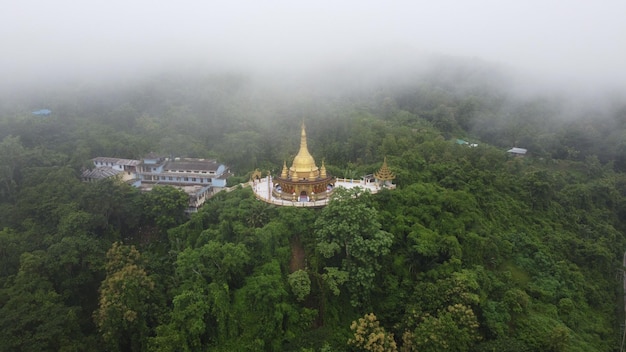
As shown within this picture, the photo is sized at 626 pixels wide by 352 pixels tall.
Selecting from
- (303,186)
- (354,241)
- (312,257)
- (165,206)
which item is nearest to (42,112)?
(165,206)

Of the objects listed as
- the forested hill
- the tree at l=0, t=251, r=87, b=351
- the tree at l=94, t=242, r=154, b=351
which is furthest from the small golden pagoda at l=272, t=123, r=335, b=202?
the tree at l=0, t=251, r=87, b=351

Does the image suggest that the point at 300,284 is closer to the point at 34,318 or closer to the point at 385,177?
the point at 385,177

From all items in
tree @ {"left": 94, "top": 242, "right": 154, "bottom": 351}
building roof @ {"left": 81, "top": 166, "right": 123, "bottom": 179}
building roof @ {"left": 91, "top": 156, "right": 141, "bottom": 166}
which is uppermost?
building roof @ {"left": 91, "top": 156, "right": 141, "bottom": 166}

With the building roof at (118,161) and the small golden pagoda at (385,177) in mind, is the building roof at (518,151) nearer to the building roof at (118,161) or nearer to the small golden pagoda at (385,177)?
the small golden pagoda at (385,177)

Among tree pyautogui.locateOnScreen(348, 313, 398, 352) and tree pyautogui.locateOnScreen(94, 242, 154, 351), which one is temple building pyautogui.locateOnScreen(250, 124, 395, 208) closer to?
tree pyautogui.locateOnScreen(94, 242, 154, 351)

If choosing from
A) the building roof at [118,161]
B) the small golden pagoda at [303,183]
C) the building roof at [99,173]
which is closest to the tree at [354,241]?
the small golden pagoda at [303,183]

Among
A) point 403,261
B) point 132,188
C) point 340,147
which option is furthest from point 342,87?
point 403,261

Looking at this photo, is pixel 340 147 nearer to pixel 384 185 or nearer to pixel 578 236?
pixel 384 185
